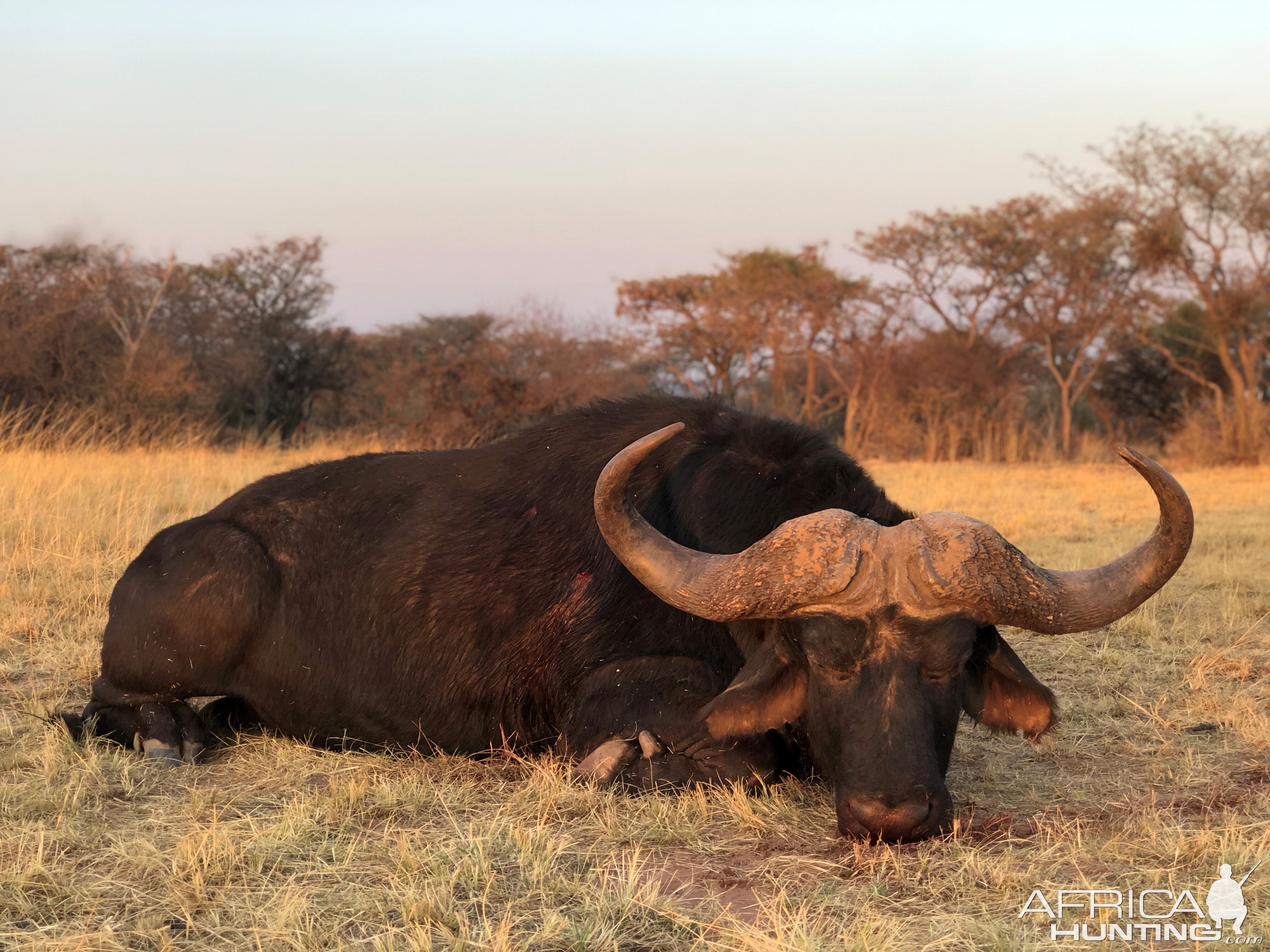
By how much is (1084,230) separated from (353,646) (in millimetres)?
27499

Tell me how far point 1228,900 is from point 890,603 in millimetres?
1097

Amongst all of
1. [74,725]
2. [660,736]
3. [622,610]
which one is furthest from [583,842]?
[74,725]

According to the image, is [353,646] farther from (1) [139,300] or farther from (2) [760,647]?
(1) [139,300]

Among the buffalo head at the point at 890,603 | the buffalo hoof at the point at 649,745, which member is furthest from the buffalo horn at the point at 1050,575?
the buffalo hoof at the point at 649,745

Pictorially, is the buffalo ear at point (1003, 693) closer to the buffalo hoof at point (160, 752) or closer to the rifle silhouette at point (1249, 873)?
the rifle silhouette at point (1249, 873)

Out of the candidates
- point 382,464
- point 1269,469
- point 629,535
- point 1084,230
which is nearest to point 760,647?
point 629,535

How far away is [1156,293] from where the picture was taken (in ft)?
94.5

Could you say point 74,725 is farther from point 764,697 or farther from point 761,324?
point 761,324

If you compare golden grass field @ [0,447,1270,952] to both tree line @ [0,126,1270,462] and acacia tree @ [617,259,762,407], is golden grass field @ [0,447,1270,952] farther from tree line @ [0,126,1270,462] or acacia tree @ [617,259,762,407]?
acacia tree @ [617,259,762,407]

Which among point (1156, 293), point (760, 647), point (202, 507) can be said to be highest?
point (1156, 293)

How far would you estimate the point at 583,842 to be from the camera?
3445mm

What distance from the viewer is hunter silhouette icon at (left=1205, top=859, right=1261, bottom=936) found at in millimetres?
2773

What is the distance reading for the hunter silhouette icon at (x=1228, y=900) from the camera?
2.77m

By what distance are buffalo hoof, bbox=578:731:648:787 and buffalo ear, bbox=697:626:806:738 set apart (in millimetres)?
444
